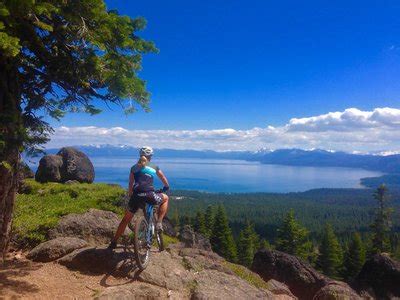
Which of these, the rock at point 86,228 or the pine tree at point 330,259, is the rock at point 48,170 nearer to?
the rock at point 86,228

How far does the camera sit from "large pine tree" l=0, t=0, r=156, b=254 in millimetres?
7157

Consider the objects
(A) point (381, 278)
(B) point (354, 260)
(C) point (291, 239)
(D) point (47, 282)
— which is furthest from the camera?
(C) point (291, 239)

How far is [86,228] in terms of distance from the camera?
11.6 meters

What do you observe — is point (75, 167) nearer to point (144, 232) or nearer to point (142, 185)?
point (144, 232)

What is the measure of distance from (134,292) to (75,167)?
19628 millimetres

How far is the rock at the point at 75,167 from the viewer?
2505 centimetres

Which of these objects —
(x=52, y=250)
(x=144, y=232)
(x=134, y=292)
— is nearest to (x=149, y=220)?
(x=144, y=232)

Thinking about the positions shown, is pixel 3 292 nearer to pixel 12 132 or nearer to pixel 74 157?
pixel 12 132

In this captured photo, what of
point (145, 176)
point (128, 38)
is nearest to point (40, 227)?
point (145, 176)

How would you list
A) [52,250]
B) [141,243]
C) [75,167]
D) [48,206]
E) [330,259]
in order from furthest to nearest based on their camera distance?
[330,259] < [75,167] < [48,206] < [52,250] < [141,243]

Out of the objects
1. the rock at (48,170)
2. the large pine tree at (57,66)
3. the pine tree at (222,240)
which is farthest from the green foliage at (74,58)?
the pine tree at (222,240)

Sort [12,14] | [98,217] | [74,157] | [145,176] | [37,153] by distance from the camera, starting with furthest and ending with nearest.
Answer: [74,157] → [98,217] → [145,176] → [37,153] → [12,14]

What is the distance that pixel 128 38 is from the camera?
8.28 metres

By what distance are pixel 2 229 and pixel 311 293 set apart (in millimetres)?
14319
